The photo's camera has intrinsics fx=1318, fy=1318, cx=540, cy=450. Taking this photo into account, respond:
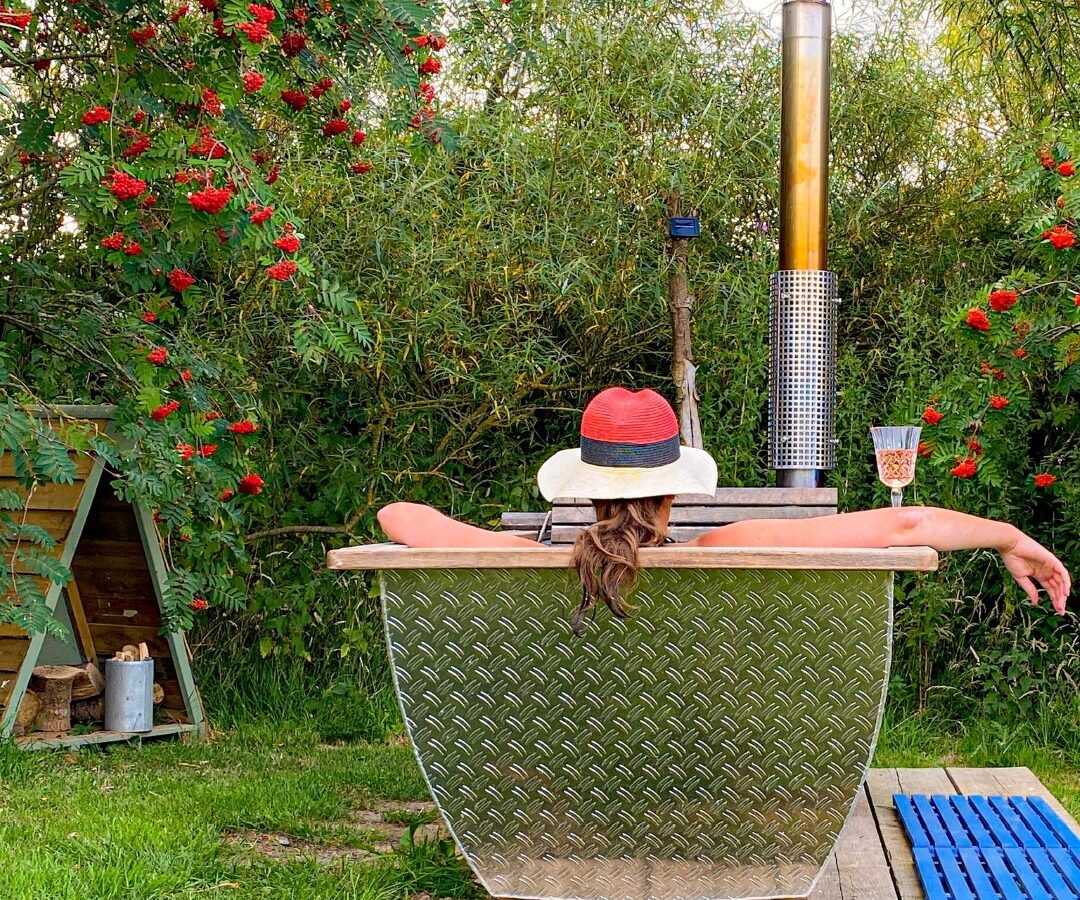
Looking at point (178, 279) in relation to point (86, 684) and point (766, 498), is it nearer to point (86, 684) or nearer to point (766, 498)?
point (86, 684)

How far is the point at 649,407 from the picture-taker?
2.28 m

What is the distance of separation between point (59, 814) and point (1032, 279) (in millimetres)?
3109

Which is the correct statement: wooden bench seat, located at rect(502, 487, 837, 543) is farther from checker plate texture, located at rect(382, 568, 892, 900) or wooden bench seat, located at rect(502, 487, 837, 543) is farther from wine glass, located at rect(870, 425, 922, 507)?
checker plate texture, located at rect(382, 568, 892, 900)

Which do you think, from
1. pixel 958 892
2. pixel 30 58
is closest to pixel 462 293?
pixel 30 58

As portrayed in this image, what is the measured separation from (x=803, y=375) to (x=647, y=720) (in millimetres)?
1968

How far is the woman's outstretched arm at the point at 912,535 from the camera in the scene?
2.11m

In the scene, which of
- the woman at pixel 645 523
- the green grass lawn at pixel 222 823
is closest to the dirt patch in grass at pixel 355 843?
the green grass lawn at pixel 222 823

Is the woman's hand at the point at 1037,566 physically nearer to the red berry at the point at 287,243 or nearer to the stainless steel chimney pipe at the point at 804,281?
the stainless steel chimney pipe at the point at 804,281

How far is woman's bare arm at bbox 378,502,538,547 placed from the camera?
229cm

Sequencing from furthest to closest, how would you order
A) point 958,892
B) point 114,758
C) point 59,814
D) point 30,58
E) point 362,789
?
point 114,758
point 362,789
point 30,58
point 59,814
point 958,892

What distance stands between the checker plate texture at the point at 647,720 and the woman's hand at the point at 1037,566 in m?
0.27

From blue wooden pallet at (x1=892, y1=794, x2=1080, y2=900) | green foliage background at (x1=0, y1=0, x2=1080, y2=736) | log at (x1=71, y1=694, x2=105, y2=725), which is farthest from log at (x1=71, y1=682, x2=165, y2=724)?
blue wooden pallet at (x1=892, y1=794, x2=1080, y2=900)

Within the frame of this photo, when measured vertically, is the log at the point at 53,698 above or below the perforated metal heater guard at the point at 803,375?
below

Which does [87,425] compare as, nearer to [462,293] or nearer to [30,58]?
[30,58]
